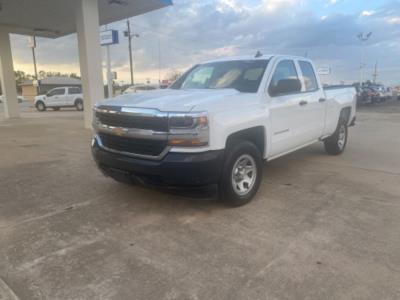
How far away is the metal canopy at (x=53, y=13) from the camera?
13227mm

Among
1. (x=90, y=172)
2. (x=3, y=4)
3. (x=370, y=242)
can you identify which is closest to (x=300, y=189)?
(x=370, y=242)

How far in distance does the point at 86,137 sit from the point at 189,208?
23.9 ft

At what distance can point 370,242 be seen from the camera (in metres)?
3.48

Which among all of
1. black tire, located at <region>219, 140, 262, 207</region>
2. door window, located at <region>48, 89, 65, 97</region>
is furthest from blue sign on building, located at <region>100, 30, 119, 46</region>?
black tire, located at <region>219, 140, 262, 207</region>

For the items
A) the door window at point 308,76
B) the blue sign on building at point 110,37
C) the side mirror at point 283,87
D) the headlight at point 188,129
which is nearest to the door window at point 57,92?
the blue sign on building at point 110,37

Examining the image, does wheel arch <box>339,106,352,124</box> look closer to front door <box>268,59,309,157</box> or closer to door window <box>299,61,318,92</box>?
door window <box>299,61,318,92</box>

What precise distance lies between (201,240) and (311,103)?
11.3 ft

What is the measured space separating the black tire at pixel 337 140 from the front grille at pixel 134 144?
15.7ft

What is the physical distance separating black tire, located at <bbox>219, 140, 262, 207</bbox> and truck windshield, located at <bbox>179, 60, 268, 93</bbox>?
898mm

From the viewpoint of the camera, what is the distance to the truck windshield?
16.2ft

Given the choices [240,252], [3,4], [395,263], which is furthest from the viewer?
[3,4]

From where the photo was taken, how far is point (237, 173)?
440 centimetres

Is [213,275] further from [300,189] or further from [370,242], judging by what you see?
[300,189]

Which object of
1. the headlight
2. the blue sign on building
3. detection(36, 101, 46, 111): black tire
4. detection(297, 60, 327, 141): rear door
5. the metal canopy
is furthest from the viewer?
detection(36, 101, 46, 111): black tire
